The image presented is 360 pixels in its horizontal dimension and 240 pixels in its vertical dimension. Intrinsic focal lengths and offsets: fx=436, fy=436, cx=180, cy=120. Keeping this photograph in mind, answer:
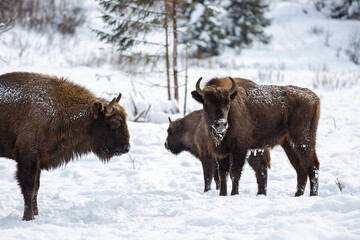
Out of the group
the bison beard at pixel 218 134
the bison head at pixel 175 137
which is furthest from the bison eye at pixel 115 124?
the bison head at pixel 175 137

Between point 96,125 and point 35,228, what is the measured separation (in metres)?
1.90

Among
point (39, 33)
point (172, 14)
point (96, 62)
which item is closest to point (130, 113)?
point (172, 14)

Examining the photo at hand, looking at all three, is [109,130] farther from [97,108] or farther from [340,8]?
[340,8]

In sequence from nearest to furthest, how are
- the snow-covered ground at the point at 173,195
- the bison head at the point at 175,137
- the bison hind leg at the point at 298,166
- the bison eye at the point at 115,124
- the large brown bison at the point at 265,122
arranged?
the snow-covered ground at the point at 173,195 → the bison eye at the point at 115,124 → the large brown bison at the point at 265,122 → the bison hind leg at the point at 298,166 → the bison head at the point at 175,137

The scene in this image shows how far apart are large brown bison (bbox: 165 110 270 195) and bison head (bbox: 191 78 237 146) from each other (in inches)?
17.8

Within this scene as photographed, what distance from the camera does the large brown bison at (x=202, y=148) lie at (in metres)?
7.32

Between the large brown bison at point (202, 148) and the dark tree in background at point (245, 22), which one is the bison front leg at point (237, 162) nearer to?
the large brown bison at point (202, 148)

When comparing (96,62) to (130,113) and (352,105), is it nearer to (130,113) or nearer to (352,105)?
(130,113)

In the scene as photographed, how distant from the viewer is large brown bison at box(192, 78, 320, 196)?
21.7 ft

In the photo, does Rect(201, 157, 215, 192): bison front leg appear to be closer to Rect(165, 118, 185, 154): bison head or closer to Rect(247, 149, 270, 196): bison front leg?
Rect(247, 149, 270, 196): bison front leg

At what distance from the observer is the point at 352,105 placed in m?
13.5

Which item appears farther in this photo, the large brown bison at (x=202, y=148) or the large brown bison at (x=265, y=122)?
the large brown bison at (x=202, y=148)

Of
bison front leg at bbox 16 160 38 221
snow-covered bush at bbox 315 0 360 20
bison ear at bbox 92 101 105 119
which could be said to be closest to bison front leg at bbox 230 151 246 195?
bison ear at bbox 92 101 105 119

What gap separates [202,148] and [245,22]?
25701 mm
